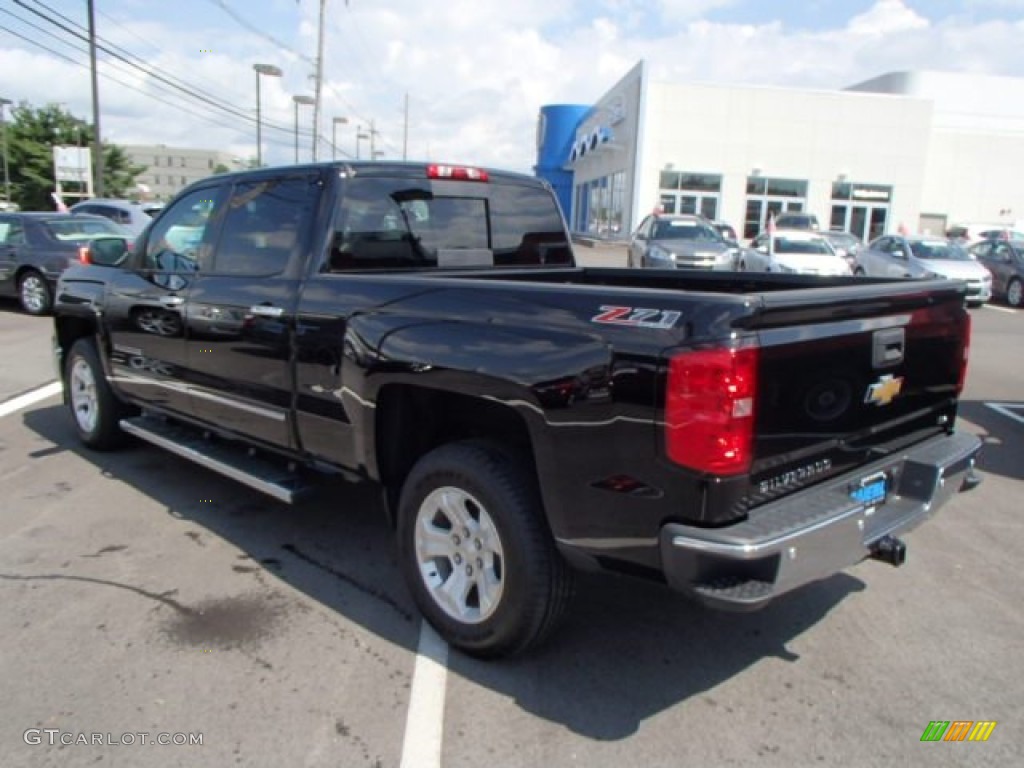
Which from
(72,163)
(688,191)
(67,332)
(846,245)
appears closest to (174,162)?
(72,163)

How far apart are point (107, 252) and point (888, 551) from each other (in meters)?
5.09

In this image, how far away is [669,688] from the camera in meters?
3.17

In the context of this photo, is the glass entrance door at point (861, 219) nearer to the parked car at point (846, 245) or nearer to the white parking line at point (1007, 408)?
the parked car at point (846, 245)

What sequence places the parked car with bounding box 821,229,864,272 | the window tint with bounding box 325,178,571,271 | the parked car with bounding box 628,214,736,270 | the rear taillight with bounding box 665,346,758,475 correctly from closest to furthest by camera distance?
the rear taillight with bounding box 665,346,758,475
the window tint with bounding box 325,178,571,271
the parked car with bounding box 628,214,736,270
the parked car with bounding box 821,229,864,272

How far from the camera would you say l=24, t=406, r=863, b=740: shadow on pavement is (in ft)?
10.3

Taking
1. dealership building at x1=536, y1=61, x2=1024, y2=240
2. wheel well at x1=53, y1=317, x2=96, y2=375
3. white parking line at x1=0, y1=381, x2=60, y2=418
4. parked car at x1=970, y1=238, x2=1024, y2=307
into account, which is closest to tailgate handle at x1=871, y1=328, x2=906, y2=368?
wheel well at x1=53, y1=317, x2=96, y2=375

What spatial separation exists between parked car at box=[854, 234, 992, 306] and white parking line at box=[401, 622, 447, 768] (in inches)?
656

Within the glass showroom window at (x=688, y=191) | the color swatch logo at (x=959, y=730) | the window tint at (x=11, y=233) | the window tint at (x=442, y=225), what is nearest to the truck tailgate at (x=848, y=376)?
the color swatch logo at (x=959, y=730)

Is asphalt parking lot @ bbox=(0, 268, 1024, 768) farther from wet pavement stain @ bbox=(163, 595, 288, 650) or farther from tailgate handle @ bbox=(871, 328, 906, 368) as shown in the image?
tailgate handle @ bbox=(871, 328, 906, 368)

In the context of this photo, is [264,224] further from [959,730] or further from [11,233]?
[11,233]

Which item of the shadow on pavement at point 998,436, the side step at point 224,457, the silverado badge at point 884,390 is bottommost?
the shadow on pavement at point 998,436

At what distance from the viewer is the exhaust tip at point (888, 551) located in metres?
2.99

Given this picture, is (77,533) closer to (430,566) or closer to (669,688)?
(430,566)

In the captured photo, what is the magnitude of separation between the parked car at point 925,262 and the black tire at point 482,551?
16.6 meters
